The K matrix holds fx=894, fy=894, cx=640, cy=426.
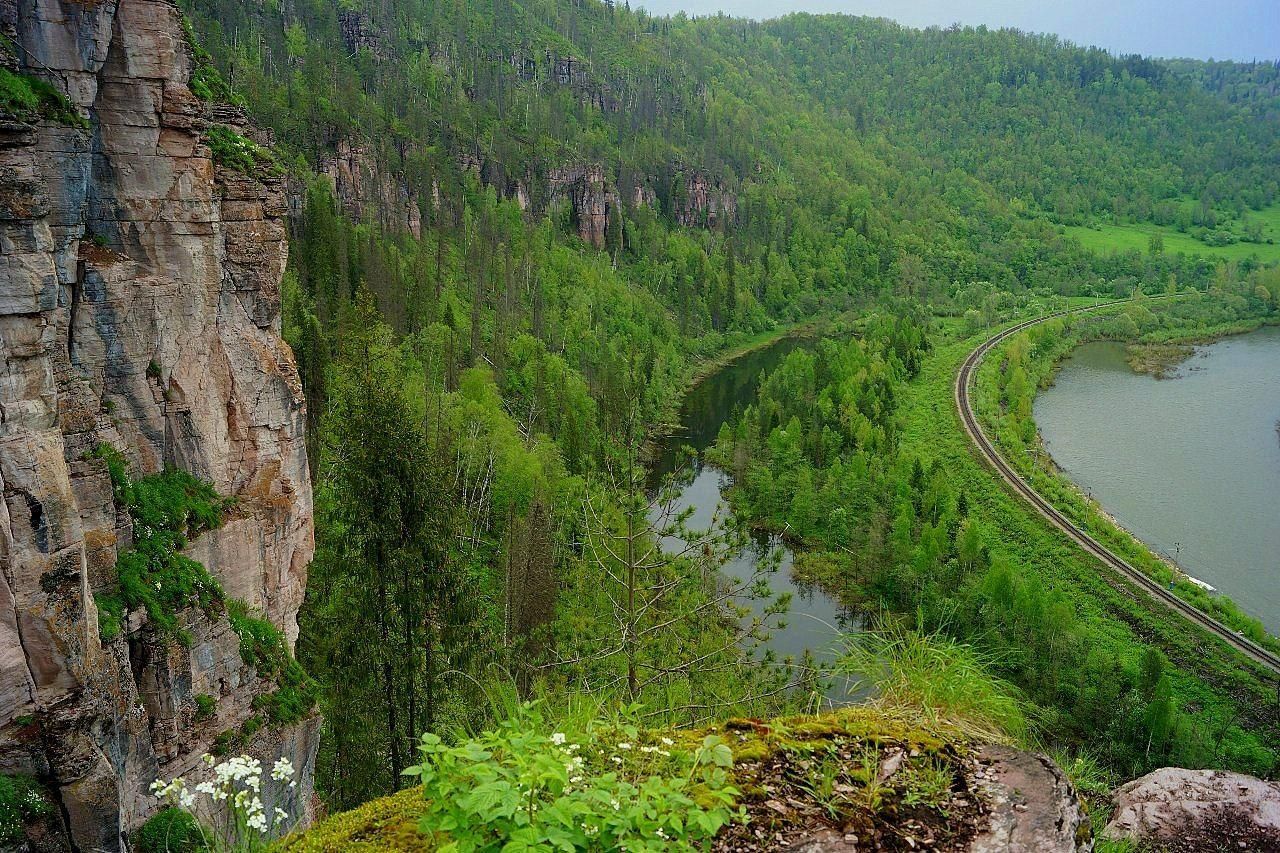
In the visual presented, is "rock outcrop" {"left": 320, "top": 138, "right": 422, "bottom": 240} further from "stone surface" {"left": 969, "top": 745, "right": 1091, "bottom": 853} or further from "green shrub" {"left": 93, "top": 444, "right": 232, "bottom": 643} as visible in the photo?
"stone surface" {"left": 969, "top": 745, "right": 1091, "bottom": 853}

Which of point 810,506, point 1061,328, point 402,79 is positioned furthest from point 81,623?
point 402,79

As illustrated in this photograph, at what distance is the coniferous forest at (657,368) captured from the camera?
1677 cm

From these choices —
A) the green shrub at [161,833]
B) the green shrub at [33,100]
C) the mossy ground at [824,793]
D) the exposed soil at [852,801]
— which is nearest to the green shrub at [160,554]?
the green shrub at [161,833]

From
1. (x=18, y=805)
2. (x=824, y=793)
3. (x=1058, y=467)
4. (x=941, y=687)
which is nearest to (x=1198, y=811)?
(x=941, y=687)

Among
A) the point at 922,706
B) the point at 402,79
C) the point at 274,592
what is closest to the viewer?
the point at 922,706

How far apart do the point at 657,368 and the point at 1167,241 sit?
126 meters

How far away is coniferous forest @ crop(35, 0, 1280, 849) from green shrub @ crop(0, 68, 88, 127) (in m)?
5.70

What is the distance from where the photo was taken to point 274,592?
2156cm

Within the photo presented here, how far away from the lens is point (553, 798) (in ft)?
14.4

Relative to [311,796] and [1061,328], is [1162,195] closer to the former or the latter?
[1061,328]

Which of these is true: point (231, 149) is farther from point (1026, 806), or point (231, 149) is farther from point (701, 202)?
point (701, 202)

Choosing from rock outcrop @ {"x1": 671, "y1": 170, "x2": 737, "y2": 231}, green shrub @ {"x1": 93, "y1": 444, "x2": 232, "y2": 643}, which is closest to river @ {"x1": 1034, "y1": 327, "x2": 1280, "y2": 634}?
green shrub @ {"x1": 93, "y1": 444, "x2": 232, "y2": 643}

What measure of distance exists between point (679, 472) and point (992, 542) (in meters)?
47.0

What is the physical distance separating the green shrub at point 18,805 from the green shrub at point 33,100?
9647mm
